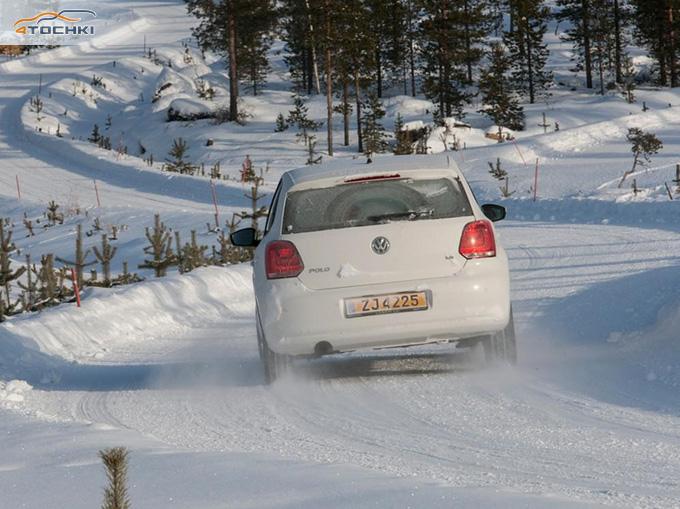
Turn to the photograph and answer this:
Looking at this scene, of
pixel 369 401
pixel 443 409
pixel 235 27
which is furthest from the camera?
pixel 235 27

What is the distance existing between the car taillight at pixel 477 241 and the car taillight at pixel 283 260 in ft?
3.81

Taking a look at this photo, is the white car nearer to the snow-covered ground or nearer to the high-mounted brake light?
the high-mounted brake light

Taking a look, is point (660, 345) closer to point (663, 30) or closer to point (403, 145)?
point (403, 145)

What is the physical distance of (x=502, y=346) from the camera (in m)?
9.05

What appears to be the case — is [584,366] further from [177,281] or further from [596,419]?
[177,281]

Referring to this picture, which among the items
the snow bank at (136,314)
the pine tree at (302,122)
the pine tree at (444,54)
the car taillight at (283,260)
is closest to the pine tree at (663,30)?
the pine tree at (444,54)

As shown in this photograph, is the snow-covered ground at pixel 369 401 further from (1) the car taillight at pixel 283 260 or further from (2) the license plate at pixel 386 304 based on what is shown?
(1) the car taillight at pixel 283 260

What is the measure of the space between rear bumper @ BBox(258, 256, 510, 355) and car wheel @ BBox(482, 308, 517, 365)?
31 cm

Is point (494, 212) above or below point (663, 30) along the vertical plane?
below

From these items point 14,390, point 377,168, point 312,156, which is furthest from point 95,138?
point 377,168

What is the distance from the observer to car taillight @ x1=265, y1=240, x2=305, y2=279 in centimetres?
865

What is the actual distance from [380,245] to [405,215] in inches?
11.8

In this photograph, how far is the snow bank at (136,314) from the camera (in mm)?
12148

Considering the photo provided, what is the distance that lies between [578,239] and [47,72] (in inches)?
2700
